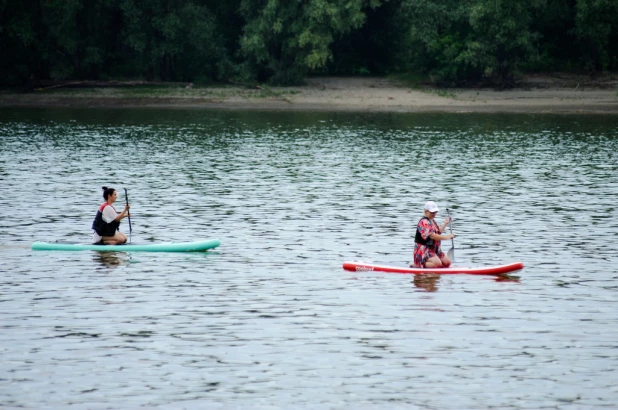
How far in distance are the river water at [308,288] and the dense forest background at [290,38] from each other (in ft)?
74.9

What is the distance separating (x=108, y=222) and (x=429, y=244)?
703 centimetres

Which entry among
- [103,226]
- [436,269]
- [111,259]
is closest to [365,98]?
[103,226]

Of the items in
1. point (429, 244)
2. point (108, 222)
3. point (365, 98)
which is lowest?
point (429, 244)

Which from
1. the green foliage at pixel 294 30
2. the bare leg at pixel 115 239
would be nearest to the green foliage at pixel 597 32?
the green foliage at pixel 294 30

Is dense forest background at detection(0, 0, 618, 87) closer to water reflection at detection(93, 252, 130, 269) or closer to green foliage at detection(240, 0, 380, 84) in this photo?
green foliage at detection(240, 0, 380, 84)

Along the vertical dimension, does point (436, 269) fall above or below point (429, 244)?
below

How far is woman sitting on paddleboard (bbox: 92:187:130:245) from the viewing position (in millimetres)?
20516

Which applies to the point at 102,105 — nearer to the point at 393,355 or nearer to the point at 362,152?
the point at 362,152

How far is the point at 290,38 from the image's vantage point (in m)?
61.2

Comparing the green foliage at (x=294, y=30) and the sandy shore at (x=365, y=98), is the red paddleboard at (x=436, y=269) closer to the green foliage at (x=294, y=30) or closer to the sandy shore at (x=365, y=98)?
the sandy shore at (x=365, y=98)

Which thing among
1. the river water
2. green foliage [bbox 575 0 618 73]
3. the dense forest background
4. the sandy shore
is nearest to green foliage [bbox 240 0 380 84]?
the dense forest background

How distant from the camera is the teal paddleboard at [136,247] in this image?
20.8m

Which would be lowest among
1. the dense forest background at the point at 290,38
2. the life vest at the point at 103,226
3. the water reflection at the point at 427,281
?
the water reflection at the point at 427,281

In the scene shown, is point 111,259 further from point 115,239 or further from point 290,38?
point 290,38
